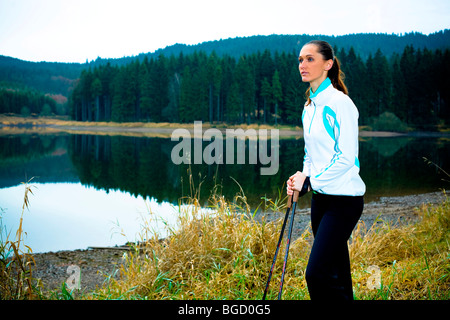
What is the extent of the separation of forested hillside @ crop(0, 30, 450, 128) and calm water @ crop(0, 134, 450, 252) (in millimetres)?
29084

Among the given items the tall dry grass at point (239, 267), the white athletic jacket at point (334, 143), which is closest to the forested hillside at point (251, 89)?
the tall dry grass at point (239, 267)

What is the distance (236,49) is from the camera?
166500 mm

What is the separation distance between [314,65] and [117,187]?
15.8 meters

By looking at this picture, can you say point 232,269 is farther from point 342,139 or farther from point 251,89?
point 251,89

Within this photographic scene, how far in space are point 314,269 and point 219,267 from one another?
1756 mm

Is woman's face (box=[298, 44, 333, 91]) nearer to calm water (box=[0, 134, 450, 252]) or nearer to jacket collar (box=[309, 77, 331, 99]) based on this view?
jacket collar (box=[309, 77, 331, 99])

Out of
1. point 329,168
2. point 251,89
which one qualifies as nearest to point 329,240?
point 329,168

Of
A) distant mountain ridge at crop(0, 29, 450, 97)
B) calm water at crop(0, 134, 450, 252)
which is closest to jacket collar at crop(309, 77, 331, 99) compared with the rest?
calm water at crop(0, 134, 450, 252)

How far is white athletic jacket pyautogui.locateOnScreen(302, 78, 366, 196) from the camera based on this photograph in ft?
7.73

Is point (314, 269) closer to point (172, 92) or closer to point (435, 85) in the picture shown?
point (435, 85)

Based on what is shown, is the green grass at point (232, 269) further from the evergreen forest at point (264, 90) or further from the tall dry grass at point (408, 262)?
→ the evergreen forest at point (264, 90)

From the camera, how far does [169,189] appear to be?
16.2 metres

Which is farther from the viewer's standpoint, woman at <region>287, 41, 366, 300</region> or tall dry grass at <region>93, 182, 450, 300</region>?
tall dry grass at <region>93, 182, 450, 300</region>

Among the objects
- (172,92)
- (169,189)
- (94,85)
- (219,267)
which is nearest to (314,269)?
(219,267)
